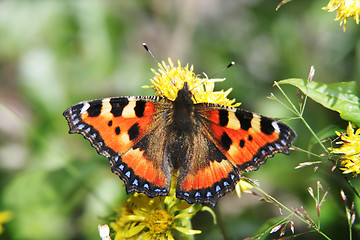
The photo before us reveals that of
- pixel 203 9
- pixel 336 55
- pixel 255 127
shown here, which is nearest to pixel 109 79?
pixel 203 9

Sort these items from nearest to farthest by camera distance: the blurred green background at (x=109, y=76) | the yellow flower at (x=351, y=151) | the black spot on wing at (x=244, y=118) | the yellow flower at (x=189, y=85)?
the yellow flower at (x=351, y=151) < the black spot on wing at (x=244, y=118) < the yellow flower at (x=189, y=85) < the blurred green background at (x=109, y=76)

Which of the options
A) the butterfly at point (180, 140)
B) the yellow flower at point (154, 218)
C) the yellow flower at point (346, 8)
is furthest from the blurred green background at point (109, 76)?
the yellow flower at point (346, 8)

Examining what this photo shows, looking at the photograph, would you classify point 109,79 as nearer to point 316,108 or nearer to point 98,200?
point 98,200

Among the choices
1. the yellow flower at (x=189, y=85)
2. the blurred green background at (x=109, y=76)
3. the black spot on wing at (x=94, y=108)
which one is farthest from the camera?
the blurred green background at (x=109, y=76)

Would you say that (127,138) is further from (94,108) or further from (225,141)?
(225,141)

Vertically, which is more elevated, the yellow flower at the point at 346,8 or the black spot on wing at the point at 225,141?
the yellow flower at the point at 346,8

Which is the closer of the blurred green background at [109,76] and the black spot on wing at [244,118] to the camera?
the black spot on wing at [244,118]

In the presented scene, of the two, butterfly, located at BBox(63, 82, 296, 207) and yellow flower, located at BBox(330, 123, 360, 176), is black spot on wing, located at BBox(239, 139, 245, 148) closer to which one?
butterfly, located at BBox(63, 82, 296, 207)

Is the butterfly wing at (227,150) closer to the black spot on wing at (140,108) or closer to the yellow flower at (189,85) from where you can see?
the yellow flower at (189,85)
